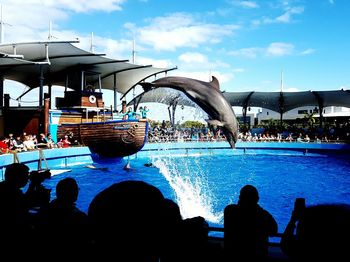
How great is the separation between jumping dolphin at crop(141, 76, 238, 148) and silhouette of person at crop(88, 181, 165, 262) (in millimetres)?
5798

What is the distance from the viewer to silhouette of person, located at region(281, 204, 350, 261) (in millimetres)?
833

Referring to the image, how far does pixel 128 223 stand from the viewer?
0.81 m

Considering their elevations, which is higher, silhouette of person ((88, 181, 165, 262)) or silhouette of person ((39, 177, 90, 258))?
silhouette of person ((88, 181, 165, 262))

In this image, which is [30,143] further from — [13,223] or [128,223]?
[128,223]

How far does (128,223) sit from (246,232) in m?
1.35

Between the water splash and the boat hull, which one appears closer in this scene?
the water splash

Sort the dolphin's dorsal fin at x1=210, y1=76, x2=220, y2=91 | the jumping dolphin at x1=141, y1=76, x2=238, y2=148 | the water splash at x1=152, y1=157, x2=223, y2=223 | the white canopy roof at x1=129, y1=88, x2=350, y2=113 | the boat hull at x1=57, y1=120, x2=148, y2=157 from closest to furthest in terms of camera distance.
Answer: the jumping dolphin at x1=141, y1=76, x2=238, y2=148 → the dolphin's dorsal fin at x1=210, y1=76, x2=220, y2=91 → the water splash at x1=152, y1=157, x2=223, y2=223 → the boat hull at x1=57, y1=120, x2=148, y2=157 → the white canopy roof at x1=129, y1=88, x2=350, y2=113

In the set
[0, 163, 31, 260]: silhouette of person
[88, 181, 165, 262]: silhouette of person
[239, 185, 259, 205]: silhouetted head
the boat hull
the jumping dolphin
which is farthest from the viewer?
the boat hull

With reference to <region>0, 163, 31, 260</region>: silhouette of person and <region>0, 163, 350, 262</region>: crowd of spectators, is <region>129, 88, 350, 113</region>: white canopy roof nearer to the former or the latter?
<region>0, 163, 31, 260</region>: silhouette of person

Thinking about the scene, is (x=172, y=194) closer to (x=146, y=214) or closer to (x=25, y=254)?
(x=25, y=254)

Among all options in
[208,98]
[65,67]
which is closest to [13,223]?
[208,98]

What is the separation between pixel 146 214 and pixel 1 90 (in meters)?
26.7

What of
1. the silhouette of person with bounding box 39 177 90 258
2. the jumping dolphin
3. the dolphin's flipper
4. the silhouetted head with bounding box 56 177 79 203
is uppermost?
the jumping dolphin

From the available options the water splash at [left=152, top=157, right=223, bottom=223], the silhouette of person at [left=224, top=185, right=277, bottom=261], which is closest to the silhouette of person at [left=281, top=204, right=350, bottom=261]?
the silhouette of person at [left=224, top=185, right=277, bottom=261]
